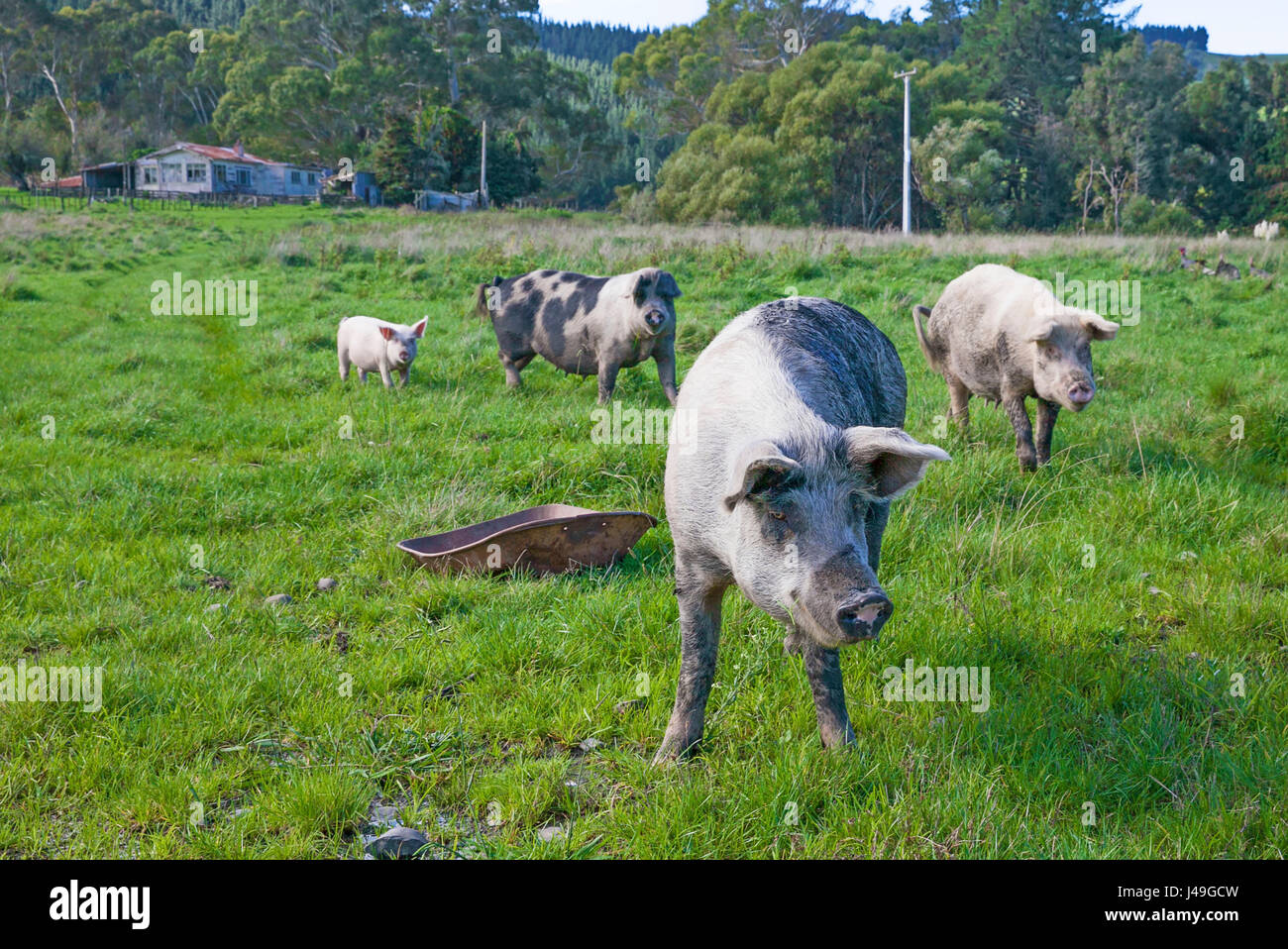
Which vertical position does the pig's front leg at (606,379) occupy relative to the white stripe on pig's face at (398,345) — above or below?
below

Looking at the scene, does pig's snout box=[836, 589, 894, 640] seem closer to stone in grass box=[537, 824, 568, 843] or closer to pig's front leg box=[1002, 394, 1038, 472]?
stone in grass box=[537, 824, 568, 843]

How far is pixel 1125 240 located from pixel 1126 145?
24.1m

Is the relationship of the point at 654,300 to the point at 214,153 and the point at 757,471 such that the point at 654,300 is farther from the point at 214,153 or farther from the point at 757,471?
the point at 214,153

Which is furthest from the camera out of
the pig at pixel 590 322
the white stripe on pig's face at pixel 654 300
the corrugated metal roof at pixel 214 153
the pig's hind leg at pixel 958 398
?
the corrugated metal roof at pixel 214 153

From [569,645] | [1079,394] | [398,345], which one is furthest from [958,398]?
[398,345]

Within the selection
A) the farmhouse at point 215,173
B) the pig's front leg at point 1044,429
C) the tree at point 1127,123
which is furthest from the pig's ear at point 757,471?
the farmhouse at point 215,173

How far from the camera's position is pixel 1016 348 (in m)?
7.01

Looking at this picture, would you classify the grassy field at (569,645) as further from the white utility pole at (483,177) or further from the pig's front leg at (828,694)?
the white utility pole at (483,177)

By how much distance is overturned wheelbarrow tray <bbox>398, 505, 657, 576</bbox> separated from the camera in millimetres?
4977

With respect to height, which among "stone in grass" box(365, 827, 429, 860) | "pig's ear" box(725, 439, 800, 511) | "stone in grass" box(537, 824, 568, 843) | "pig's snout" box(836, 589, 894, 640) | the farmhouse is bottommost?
"stone in grass" box(537, 824, 568, 843)

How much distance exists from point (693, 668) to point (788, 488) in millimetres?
1007

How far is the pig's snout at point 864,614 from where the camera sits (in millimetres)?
2539

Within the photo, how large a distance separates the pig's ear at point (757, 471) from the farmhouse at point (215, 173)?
184 feet

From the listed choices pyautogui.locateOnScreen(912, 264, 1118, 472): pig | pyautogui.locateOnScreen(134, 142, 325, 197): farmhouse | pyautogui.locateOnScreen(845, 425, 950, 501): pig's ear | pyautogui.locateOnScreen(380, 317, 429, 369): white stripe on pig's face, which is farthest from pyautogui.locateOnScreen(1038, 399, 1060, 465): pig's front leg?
pyautogui.locateOnScreen(134, 142, 325, 197): farmhouse
